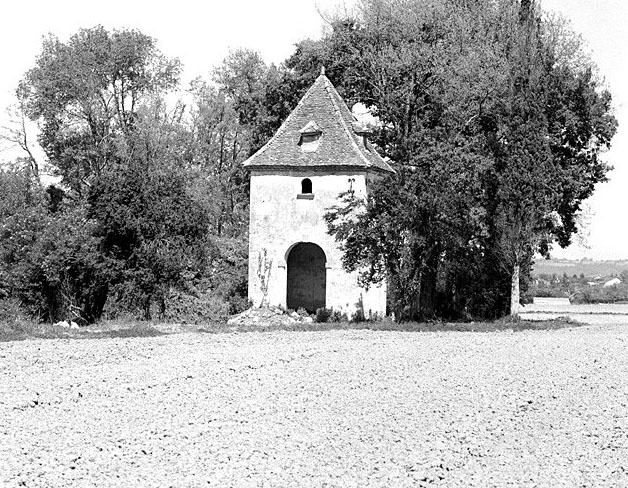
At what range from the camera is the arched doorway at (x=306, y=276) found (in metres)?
39.1

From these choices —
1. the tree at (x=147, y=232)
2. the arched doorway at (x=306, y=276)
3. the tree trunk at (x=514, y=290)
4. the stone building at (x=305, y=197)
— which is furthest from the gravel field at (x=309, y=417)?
the arched doorway at (x=306, y=276)

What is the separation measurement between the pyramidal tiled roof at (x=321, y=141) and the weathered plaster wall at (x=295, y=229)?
460 mm

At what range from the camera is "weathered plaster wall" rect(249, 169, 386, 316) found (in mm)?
35938

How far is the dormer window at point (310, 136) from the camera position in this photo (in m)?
36.9

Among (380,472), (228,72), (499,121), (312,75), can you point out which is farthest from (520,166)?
(228,72)

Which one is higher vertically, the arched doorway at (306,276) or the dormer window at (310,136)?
the dormer window at (310,136)

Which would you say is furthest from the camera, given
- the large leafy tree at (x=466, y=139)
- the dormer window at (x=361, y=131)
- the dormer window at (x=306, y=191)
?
the dormer window at (x=361, y=131)

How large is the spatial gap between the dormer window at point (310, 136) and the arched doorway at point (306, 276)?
4.47 metres

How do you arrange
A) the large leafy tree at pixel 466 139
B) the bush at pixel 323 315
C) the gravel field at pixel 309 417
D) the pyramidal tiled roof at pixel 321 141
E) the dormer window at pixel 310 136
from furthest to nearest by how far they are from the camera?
the dormer window at pixel 310 136
the pyramidal tiled roof at pixel 321 141
the bush at pixel 323 315
the large leafy tree at pixel 466 139
the gravel field at pixel 309 417

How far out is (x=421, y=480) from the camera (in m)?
10.3

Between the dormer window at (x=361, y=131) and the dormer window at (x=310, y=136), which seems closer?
the dormer window at (x=310, y=136)

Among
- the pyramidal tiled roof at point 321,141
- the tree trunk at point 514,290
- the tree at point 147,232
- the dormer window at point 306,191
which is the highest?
the pyramidal tiled roof at point 321,141

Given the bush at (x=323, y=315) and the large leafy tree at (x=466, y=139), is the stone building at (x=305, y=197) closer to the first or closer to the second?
the bush at (x=323, y=315)

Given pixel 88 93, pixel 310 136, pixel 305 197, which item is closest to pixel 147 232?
pixel 305 197
